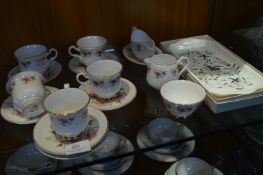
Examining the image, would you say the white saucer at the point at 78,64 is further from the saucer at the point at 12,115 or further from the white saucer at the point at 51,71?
the saucer at the point at 12,115

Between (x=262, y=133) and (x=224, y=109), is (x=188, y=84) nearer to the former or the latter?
(x=224, y=109)

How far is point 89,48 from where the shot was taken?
25.3 inches

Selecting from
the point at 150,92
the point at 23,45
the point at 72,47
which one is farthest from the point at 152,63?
the point at 23,45

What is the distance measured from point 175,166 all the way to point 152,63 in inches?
9.9

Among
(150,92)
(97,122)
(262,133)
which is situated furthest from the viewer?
(262,133)

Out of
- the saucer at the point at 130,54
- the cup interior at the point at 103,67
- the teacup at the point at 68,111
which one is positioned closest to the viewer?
the teacup at the point at 68,111

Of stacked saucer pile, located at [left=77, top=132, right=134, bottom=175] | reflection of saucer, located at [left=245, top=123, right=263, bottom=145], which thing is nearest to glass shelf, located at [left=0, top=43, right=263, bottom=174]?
stacked saucer pile, located at [left=77, top=132, right=134, bottom=175]

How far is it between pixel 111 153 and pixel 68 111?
109mm

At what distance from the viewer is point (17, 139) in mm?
544

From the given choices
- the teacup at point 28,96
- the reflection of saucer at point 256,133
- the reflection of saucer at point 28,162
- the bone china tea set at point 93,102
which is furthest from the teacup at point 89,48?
the reflection of saucer at point 256,133

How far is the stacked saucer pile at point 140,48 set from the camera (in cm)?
70

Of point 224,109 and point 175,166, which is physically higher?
point 224,109

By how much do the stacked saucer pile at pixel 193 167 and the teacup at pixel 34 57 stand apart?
37cm

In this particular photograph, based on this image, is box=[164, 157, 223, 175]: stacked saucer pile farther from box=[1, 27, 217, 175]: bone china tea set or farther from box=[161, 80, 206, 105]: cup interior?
box=[161, 80, 206, 105]: cup interior
